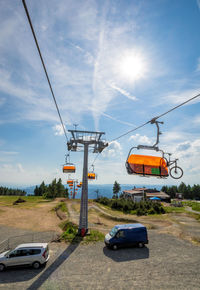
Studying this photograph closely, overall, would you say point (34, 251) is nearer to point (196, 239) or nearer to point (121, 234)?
point (121, 234)

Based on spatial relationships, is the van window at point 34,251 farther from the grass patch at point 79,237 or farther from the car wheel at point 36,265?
the grass patch at point 79,237

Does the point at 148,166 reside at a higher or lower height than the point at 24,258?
higher

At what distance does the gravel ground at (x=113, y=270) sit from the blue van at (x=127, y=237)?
1.63 ft

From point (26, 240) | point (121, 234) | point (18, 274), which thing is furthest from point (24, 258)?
point (121, 234)

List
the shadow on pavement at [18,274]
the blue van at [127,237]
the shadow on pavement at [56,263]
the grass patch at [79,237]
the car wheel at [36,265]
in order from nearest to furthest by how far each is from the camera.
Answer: the shadow on pavement at [56,263]
the shadow on pavement at [18,274]
the car wheel at [36,265]
the blue van at [127,237]
the grass patch at [79,237]

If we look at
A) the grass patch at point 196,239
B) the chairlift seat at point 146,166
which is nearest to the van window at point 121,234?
the chairlift seat at point 146,166

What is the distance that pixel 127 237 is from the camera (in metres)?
16.0

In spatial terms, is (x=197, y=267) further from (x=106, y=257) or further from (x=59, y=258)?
(x=59, y=258)

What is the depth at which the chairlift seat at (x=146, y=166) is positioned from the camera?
1206 centimetres

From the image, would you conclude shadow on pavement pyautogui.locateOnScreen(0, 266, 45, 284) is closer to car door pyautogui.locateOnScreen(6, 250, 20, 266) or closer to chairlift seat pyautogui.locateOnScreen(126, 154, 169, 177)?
car door pyautogui.locateOnScreen(6, 250, 20, 266)

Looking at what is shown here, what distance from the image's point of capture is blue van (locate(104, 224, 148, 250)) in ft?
51.4

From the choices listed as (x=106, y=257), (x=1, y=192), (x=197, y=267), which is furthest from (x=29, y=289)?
(x=1, y=192)

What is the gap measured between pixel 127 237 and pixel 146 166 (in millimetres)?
8304

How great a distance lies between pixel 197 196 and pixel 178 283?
361 ft
